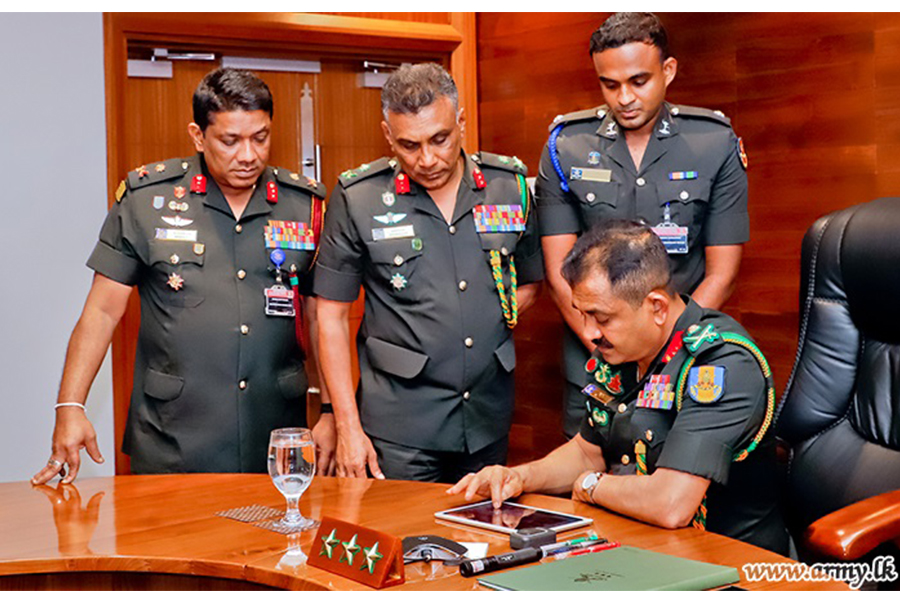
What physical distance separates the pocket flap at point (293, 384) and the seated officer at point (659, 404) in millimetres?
1011

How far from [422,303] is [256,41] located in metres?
1.93

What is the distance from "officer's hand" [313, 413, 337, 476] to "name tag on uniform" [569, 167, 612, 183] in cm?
95

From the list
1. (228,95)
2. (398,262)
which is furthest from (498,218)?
(228,95)

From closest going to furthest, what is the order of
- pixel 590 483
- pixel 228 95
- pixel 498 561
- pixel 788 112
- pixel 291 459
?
pixel 498 561 → pixel 291 459 → pixel 590 483 → pixel 228 95 → pixel 788 112

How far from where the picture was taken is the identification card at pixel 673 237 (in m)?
3.04

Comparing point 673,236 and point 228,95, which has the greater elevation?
point 228,95

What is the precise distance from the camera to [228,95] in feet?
9.45

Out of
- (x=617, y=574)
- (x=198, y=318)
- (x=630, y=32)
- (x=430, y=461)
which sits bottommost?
(x=430, y=461)

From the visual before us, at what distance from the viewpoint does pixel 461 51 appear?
4.80 metres

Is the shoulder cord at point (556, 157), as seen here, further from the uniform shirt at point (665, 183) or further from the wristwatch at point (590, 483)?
the wristwatch at point (590, 483)

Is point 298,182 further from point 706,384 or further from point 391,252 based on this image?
point 706,384

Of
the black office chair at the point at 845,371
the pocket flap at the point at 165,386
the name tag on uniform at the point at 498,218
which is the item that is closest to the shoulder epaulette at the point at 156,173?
the pocket flap at the point at 165,386

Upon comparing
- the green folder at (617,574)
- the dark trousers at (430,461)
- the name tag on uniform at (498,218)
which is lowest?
the dark trousers at (430,461)

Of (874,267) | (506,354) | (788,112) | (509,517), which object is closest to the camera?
(509,517)
